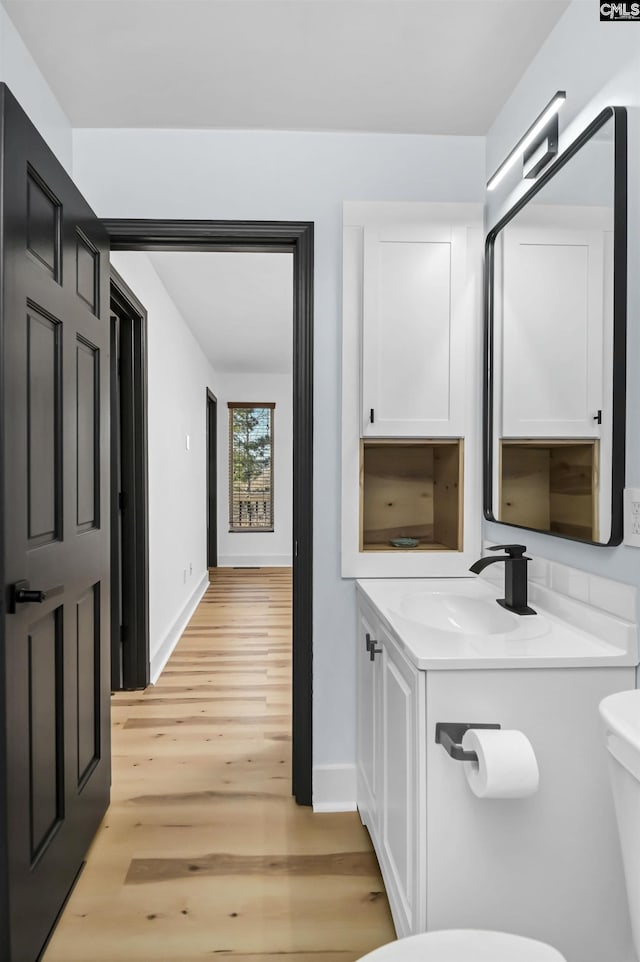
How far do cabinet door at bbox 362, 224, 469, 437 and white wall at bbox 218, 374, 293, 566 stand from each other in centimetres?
611

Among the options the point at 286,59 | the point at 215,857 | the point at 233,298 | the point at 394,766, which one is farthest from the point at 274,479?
the point at 394,766

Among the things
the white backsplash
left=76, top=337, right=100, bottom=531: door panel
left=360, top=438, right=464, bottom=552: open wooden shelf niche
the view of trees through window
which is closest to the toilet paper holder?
the white backsplash

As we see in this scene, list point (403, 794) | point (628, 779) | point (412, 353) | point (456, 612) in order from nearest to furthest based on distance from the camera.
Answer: point (628, 779) → point (403, 794) → point (456, 612) → point (412, 353)

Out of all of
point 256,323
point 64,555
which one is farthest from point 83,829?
point 256,323

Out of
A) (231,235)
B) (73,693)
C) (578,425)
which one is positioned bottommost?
(73,693)

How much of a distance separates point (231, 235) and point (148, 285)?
1.59 m

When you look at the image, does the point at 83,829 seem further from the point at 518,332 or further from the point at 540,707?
the point at 518,332

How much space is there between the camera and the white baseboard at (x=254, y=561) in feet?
27.5

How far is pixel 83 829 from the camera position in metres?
1.99

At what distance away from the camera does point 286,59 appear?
1938mm

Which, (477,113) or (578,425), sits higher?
(477,113)

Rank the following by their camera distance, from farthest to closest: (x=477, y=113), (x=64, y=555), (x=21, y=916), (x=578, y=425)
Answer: (x=477, y=113), (x=64, y=555), (x=578, y=425), (x=21, y=916)

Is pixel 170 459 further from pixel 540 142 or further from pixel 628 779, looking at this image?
pixel 628 779

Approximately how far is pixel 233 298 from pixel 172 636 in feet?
8.13
